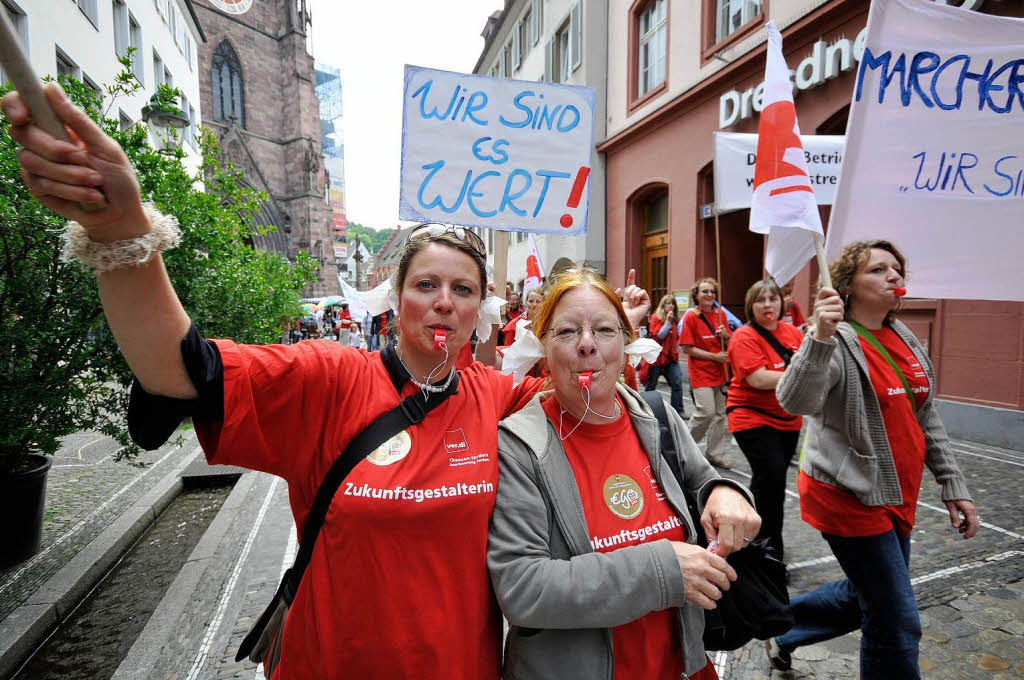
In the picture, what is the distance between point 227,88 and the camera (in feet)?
130

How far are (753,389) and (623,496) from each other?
7.92ft

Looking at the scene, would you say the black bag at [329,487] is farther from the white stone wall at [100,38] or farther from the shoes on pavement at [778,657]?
the white stone wall at [100,38]

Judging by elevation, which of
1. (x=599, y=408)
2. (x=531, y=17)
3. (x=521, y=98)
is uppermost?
(x=531, y=17)

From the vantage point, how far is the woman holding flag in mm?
6008

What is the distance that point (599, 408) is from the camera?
1.71m

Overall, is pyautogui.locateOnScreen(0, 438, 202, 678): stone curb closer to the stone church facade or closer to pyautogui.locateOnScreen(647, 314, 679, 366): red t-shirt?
pyautogui.locateOnScreen(647, 314, 679, 366): red t-shirt

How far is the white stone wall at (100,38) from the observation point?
11.2 m

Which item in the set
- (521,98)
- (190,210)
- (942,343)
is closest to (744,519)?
(521,98)

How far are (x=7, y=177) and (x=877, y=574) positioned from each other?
16.6ft

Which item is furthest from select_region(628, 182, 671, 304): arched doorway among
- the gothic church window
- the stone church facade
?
the gothic church window

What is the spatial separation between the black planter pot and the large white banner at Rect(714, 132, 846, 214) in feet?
19.4

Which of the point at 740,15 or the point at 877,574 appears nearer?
the point at 877,574

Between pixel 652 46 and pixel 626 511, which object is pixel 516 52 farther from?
pixel 626 511

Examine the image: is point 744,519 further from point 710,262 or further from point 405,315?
point 710,262
